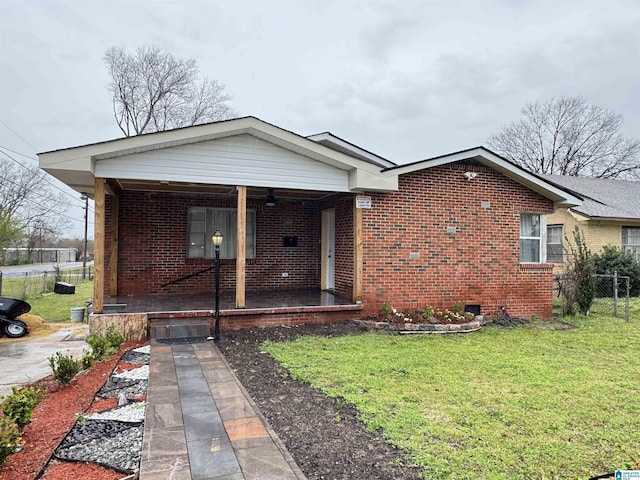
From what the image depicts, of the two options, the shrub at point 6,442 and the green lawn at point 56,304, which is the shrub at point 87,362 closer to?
the shrub at point 6,442

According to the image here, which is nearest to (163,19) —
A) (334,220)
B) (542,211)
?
(334,220)

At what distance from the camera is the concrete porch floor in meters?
7.77

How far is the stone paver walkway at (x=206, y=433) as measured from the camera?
8.82 feet

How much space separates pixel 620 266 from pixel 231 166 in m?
13.9

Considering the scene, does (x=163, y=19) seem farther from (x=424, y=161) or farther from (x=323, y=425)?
(x=323, y=425)

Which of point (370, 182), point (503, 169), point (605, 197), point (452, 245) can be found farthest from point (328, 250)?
point (605, 197)

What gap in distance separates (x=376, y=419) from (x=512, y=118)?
36.3 metres

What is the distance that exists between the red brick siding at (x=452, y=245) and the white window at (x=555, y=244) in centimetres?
670

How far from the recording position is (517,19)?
36.7 feet

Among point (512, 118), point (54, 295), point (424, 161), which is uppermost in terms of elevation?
point (512, 118)

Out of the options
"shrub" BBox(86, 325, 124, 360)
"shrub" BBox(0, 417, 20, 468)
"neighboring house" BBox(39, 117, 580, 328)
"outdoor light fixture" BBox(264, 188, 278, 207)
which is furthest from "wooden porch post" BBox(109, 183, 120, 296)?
"shrub" BBox(0, 417, 20, 468)

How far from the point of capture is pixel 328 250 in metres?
10.9

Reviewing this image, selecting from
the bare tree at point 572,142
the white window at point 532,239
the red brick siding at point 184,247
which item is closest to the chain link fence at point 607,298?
the white window at point 532,239

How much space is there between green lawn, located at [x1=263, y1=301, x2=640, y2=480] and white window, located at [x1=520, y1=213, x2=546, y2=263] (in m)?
2.76
